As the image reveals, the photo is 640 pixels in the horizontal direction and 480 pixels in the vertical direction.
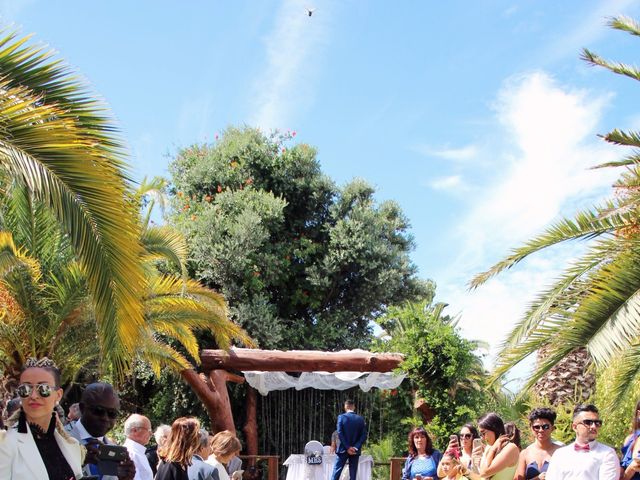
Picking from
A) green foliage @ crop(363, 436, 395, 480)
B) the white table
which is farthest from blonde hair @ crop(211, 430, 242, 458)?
green foliage @ crop(363, 436, 395, 480)

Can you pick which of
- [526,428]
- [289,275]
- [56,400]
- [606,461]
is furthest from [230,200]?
[56,400]

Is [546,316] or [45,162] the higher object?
[45,162]

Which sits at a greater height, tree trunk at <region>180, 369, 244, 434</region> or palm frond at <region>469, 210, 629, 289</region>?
palm frond at <region>469, 210, 629, 289</region>

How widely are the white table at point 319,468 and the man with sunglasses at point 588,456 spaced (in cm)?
859

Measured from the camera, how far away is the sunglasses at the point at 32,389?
3279mm

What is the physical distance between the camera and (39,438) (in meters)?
3.30

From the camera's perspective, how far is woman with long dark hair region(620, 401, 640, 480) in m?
5.80

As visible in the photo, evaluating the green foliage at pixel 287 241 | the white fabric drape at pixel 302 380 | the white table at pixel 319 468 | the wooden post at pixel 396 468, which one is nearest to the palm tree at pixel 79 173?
the wooden post at pixel 396 468

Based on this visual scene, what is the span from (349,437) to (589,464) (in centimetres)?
744

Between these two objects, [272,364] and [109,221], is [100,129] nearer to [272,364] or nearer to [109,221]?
[109,221]

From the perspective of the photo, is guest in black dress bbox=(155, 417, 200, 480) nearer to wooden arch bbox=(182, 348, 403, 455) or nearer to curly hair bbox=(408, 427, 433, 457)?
curly hair bbox=(408, 427, 433, 457)

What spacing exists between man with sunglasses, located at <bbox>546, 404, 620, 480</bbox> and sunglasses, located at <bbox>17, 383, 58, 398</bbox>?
13.4 ft

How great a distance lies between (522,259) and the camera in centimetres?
856

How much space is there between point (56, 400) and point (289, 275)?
18.8 meters
